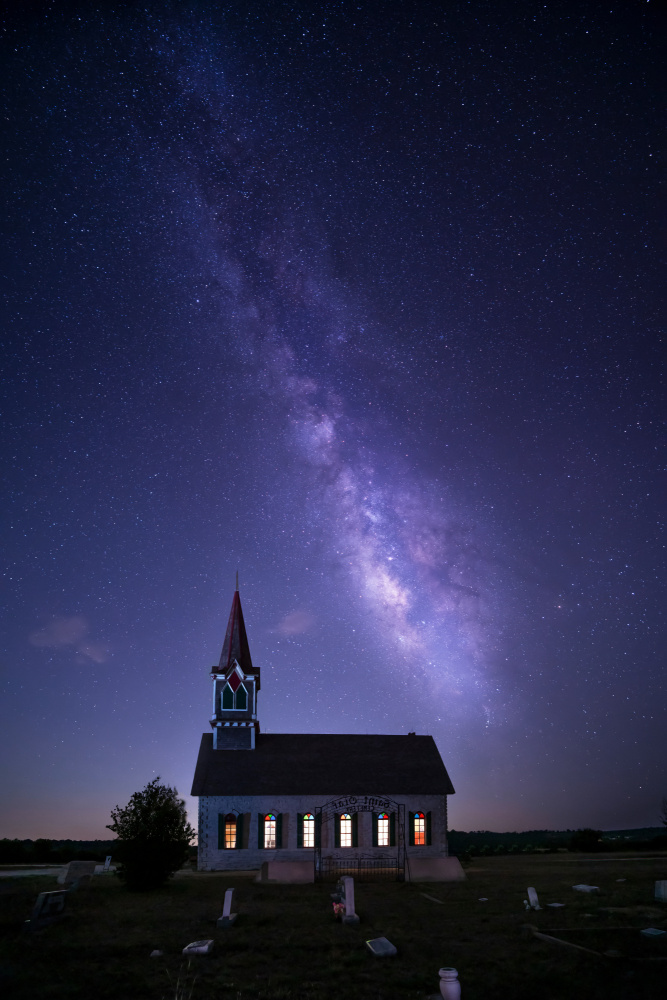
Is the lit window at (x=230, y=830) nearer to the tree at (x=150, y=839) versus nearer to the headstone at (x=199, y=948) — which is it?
the tree at (x=150, y=839)

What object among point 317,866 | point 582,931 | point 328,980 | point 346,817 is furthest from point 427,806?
point 328,980

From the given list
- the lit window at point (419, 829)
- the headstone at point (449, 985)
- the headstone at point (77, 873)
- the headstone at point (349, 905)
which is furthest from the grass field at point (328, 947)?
the lit window at point (419, 829)

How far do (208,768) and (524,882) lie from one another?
2053 cm

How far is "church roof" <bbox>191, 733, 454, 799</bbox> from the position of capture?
4122 cm

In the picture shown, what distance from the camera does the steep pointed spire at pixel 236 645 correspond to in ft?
159

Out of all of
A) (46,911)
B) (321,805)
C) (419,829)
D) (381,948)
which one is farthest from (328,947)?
(419,829)

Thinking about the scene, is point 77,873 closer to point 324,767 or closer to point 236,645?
point 324,767

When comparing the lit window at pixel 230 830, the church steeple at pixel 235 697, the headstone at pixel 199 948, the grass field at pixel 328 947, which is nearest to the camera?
the grass field at pixel 328 947

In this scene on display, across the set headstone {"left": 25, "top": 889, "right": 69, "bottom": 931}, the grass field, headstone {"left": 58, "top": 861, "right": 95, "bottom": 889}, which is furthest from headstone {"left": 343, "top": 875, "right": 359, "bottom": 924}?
headstone {"left": 58, "top": 861, "right": 95, "bottom": 889}

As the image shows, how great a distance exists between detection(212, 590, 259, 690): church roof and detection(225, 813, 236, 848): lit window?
33.1 ft

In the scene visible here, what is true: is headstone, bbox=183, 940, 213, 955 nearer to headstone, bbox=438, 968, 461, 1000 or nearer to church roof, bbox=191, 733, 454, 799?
headstone, bbox=438, 968, 461, 1000

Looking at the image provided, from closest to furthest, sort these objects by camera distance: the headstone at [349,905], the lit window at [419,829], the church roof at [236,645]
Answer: the headstone at [349,905]
the lit window at [419,829]
the church roof at [236,645]

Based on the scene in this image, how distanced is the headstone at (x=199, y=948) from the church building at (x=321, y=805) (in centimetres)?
2233

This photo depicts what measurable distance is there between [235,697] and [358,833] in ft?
39.9
